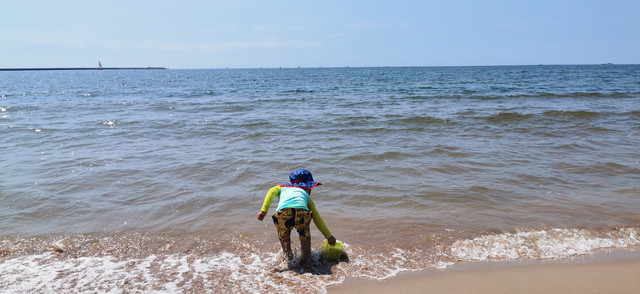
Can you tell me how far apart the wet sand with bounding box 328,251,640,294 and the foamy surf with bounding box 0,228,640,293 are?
130mm

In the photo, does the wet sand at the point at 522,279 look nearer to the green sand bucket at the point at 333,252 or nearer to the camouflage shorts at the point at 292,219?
the green sand bucket at the point at 333,252

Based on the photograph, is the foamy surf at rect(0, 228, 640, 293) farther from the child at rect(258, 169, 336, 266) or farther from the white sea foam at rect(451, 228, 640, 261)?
the child at rect(258, 169, 336, 266)

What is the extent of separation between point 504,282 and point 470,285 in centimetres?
31

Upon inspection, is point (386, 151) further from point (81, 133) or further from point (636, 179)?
point (81, 133)

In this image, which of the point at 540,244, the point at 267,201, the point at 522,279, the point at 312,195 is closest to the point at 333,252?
the point at 267,201

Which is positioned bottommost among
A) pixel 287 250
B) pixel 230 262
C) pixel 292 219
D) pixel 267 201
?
pixel 230 262

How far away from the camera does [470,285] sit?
130 inches

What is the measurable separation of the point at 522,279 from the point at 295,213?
2134mm

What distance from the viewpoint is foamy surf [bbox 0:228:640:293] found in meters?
3.36

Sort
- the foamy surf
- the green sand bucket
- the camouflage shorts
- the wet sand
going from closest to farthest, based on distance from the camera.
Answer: the wet sand
the foamy surf
the camouflage shorts
the green sand bucket

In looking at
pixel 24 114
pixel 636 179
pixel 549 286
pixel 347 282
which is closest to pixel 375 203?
pixel 347 282

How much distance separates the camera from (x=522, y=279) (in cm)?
339

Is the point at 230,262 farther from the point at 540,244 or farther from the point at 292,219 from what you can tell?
the point at 540,244

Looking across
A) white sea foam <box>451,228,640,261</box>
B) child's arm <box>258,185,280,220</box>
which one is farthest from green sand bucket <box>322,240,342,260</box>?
white sea foam <box>451,228,640,261</box>
